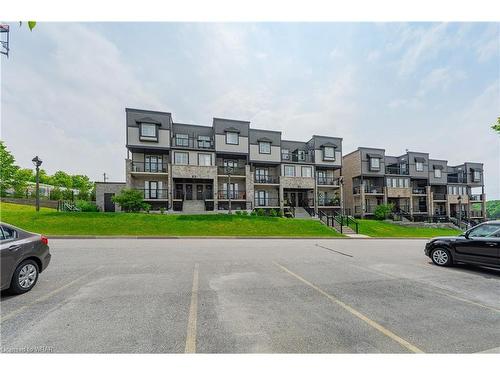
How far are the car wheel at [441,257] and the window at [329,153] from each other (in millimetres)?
26073

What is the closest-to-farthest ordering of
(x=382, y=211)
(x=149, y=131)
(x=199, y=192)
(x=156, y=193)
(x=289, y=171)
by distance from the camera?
(x=149, y=131)
(x=156, y=193)
(x=199, y=192)
(x=382, y=211)
(x=289, y=171)

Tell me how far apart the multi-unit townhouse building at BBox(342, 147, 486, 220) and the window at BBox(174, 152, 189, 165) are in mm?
24980

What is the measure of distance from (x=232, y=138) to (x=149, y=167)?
1103 cm

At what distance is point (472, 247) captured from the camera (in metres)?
7.23

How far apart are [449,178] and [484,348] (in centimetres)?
5586

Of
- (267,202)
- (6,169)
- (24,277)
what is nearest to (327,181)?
(267,202)

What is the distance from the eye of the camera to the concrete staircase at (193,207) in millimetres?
25947

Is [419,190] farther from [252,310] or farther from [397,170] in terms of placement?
[252,310]

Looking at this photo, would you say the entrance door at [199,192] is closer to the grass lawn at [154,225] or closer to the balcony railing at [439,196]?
the grass lawn at [154,225]

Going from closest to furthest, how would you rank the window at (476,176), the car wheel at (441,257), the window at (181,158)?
the car wheel at (441,257) → the window at (181,158) → the window at (476,176)

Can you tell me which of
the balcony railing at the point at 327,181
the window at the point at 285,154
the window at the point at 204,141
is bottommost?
the balcony railing at the point at 327,181

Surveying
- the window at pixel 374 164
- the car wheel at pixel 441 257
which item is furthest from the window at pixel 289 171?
the car wheel at pixel 441 257

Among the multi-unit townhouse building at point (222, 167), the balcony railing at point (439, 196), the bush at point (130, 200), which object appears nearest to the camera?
the bush at point (130, 200)
